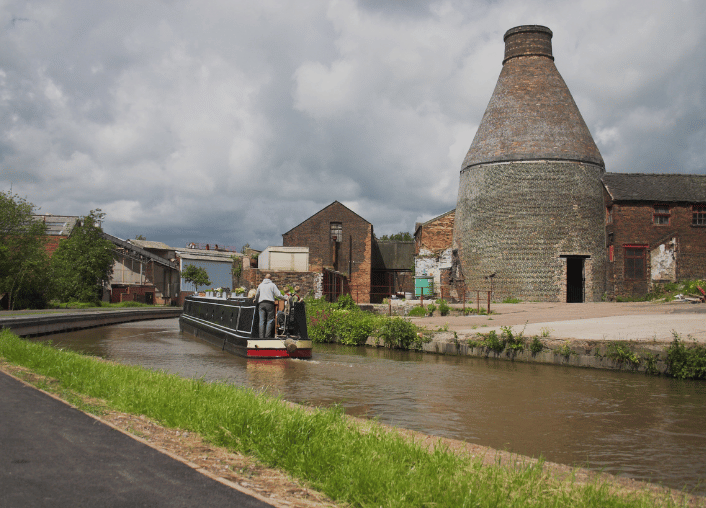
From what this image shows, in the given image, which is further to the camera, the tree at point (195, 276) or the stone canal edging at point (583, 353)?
the tree at point (195, 276)

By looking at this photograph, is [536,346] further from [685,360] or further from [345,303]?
[345,303]

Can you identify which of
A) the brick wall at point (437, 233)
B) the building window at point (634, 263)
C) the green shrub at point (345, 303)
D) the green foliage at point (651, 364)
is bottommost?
the green foliage at point (651, 364)

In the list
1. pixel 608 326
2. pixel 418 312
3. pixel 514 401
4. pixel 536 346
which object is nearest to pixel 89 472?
pixel 514 401

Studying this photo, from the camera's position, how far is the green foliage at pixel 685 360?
32.3 feet

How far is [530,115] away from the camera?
2911 centimetres

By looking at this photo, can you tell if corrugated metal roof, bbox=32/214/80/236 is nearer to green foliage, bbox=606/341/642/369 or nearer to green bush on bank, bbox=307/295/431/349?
green bush on bank, bbox=307/295/431/349

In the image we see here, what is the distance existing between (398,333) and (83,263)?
1201 inches

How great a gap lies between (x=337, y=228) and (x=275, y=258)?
414 inches

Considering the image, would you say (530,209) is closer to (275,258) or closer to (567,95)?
(567,95)

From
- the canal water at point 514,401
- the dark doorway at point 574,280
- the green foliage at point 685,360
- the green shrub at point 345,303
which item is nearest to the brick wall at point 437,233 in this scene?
the dark doorway at point 574,280

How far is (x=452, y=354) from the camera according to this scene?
13.8 metres

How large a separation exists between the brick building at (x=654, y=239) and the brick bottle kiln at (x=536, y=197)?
1181 millimetres

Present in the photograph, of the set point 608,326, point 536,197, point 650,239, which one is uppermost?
point 536,197

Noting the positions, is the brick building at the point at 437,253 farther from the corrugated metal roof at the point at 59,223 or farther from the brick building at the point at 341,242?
the corrugated metal roof at the point at 59,223
